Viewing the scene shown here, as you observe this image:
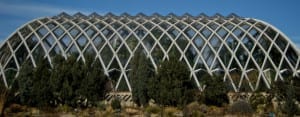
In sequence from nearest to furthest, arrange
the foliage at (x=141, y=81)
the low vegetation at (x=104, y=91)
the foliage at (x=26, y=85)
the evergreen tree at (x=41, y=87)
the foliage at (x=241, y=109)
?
the foliage at (x=241, y=109)
the low vegetation at (x=104, y=91)
the evergreen tree at (x=41, y=87)
the foliage at (x=26, y=85)
the foliage at (x=141, y=81)

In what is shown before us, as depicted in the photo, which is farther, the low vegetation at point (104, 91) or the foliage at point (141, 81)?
the foliage at point (141, 81)

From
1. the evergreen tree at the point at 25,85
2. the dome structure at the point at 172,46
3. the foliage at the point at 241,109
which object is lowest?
the foliage at the point at 241,109

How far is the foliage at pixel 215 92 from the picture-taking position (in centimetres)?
4072

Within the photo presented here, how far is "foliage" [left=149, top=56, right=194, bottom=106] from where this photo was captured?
38844mm

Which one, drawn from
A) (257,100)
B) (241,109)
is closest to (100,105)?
(241,109)

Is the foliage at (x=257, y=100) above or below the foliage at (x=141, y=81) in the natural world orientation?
below

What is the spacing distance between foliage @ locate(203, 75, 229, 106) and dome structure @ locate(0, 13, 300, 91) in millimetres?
7239

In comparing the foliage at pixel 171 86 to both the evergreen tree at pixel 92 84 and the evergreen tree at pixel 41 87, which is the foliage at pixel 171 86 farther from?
the evergreen tree at pixel 41 87

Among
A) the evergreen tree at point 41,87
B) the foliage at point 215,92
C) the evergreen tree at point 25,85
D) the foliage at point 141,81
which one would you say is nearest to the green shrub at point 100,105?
the foliage at point 141,81

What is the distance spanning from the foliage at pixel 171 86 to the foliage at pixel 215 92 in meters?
2.00

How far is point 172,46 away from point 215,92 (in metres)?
13.2

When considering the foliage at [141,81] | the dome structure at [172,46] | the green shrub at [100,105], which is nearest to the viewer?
the green shrub at [100,105]

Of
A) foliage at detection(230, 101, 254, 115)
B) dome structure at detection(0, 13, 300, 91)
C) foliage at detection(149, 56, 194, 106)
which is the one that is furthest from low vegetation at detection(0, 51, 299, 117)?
dome structure at detection(0, 13, 300, 91)

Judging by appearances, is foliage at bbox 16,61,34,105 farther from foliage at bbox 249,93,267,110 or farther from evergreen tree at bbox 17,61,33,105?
foliage at bbox 249,93,267,110
